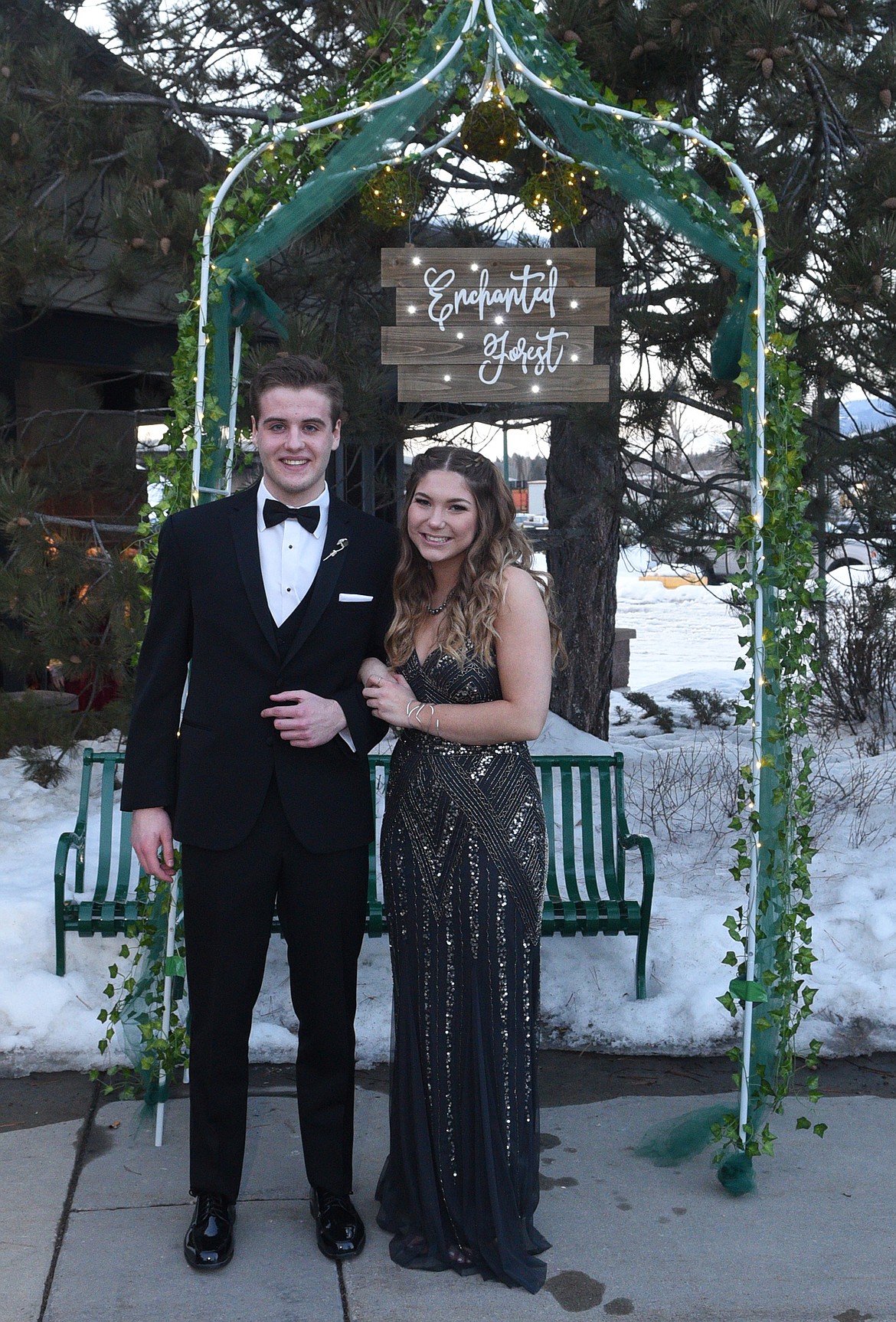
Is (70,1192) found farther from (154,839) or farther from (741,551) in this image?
(741,551)

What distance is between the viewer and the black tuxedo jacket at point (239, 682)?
9.59 feet

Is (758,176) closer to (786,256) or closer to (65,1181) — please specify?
(786,256)

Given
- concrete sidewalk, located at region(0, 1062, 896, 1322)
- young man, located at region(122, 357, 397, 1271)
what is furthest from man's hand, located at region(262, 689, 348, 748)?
concrete sidewalk, located at region(0, 1062, 896, 1322)

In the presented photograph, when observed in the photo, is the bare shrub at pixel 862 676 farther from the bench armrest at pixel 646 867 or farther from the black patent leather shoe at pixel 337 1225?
the black patent leather shoe at pixel 337 1225

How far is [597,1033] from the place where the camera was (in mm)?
4344

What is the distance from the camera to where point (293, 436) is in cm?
289

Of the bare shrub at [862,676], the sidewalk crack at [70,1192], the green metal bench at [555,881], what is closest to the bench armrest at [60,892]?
the green metal bench at [555,881]

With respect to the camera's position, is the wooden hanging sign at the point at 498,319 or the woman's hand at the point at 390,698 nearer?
the woman's hand at the point at 390,698

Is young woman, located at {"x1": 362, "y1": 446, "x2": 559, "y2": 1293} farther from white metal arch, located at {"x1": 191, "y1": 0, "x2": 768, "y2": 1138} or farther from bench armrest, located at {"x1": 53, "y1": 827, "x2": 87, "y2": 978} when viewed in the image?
bench armrest, located at {"x1": 53, "y1": 827, "x2": 87, "y2": 978}

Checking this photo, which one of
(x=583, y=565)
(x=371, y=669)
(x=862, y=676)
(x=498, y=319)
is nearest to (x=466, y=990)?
(x=371, y=669)

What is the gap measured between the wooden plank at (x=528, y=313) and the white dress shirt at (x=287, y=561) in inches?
49.4

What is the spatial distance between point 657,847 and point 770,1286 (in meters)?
3.07

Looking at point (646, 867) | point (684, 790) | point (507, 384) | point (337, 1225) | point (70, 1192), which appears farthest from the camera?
point (684, 790)

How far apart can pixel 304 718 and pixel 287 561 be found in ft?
1.29
